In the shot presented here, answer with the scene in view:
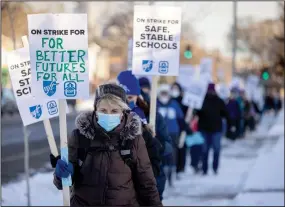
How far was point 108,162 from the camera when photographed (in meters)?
4.82

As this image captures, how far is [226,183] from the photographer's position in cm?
1272

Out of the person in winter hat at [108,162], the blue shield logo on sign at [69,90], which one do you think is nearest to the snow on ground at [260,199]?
the blue shield logo on sign at [69,90]

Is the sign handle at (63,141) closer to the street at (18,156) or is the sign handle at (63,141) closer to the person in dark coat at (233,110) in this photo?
the street at (18,156)

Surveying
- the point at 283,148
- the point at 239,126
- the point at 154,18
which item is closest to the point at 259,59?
the point at 239,126

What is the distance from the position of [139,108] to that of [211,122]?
6911 millimetres

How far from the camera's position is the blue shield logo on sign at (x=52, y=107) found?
6.46 meters

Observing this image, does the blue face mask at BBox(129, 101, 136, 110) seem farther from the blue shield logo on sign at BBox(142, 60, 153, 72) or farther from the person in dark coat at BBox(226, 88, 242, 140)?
the person in dark coat at BBox(226, 88, 242, 140)

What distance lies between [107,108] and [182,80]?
51.9ft

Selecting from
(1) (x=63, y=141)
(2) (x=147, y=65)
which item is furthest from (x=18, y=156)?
(1) (x=63, y=141)

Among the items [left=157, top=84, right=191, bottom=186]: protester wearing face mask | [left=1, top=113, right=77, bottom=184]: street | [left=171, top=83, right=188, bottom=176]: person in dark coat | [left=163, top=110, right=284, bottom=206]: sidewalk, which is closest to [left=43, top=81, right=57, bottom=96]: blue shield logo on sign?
[left=1, top=113, right=77, bottom=184]: street

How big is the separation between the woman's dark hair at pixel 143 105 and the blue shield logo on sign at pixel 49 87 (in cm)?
175

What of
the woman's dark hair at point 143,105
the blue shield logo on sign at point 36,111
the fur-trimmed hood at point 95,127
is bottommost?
the woman's dark hair at point 143,105

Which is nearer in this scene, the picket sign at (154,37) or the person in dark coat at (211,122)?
the picket sign at (154,37)

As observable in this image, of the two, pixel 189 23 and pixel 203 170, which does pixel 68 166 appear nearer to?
pixel 203 170
